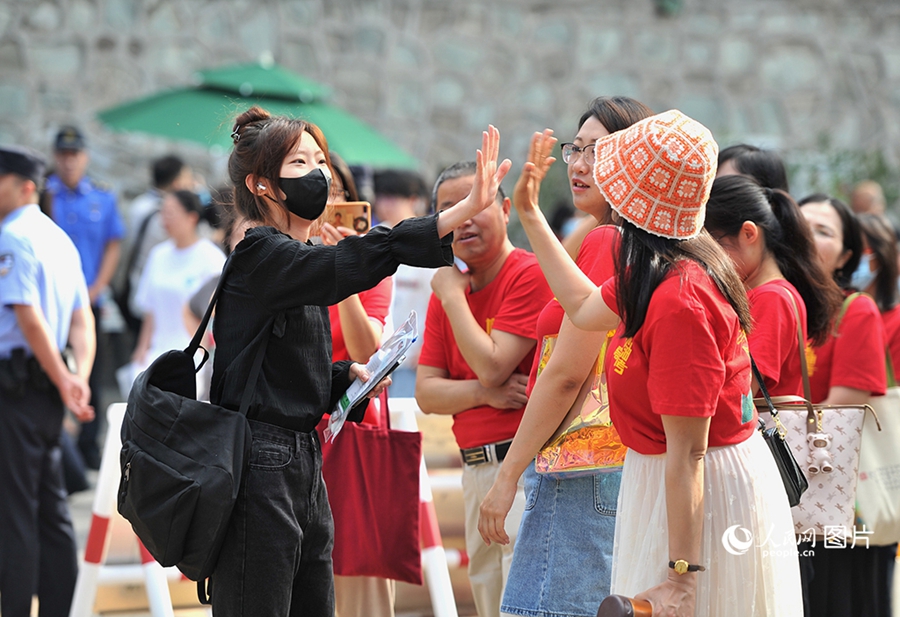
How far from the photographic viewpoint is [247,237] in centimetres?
242

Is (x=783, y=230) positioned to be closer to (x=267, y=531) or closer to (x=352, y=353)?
(x=352, y=353)

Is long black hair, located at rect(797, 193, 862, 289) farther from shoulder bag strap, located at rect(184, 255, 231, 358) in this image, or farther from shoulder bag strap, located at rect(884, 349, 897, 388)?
shoulder bag strap, located at rect(184, 255, 231, 358)

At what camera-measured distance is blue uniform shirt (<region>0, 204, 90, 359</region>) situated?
4031 mm

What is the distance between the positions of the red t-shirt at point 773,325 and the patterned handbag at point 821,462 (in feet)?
0.36

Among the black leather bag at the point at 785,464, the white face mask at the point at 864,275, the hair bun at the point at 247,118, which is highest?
the hair bun at the point at 247,118

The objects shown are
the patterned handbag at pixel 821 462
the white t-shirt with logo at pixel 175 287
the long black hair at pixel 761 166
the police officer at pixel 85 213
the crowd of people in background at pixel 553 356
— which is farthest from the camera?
the police officer at pixel 85 213

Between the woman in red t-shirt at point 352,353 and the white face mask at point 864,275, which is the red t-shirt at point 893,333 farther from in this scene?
the woman in red t-shirt at point 352,353

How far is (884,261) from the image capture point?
4.41 metres

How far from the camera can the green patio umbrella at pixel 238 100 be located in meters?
6.88

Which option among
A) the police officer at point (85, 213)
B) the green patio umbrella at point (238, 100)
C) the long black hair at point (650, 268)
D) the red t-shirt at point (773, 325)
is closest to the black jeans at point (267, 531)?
the long black hair at point (650, 268)

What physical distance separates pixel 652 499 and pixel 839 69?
9.18 metres

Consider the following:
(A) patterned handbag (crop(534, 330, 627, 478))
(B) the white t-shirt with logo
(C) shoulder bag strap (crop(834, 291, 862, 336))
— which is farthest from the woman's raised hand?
(B) the white t-shirt with logo

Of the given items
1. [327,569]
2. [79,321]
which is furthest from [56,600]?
[327,569]

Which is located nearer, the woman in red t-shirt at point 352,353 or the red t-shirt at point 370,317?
the woman in red t-shirt at point 352,353
